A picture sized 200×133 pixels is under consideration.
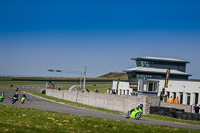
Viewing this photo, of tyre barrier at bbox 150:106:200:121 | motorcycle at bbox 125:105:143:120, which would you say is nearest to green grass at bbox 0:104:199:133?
motorcycle at bbox 125:105:143:120

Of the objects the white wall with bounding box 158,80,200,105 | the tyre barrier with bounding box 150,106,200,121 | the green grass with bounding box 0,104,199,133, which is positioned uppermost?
the white wall with bounding box 158,80,200,105

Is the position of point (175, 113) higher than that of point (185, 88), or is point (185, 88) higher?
point (185, 88)

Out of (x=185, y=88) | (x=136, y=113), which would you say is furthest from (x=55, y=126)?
(x=185, y=88)

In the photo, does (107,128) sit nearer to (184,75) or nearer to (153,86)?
(153,86)

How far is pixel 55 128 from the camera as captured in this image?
693 inches

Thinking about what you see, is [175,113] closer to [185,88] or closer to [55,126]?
[55,126]

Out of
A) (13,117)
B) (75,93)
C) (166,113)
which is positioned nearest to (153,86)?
(75,93)

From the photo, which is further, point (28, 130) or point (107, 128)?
point (107, 128)

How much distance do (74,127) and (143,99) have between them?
21896 millimetres

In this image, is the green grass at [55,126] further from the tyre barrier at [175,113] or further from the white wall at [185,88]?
the white wall at [185,88]

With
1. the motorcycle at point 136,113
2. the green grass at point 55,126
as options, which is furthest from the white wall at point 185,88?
A: the green grass at point 55,126

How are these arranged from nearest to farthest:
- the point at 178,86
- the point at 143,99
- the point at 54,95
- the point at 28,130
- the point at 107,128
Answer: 1. the point at 28,130
2. the point at 107,128
3. the point at 143,99
4. the point at 178,86
5. the point at 54,95

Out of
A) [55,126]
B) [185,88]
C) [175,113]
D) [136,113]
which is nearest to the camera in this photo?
[55,126]

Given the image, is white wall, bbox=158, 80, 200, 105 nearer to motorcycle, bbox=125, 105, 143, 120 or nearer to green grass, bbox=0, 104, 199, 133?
motorcycle, bbox=125, 105, 143, 120
